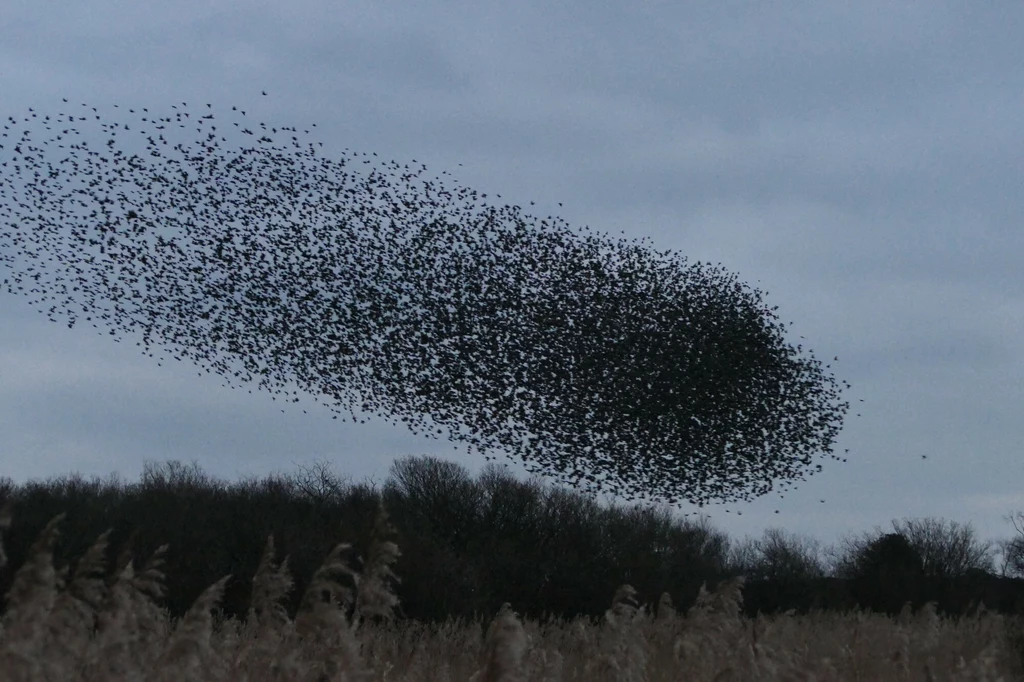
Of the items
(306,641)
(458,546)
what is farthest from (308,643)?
(458,546)

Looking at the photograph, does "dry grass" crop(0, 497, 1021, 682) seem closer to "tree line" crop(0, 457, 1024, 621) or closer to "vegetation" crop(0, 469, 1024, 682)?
"vegetation" crop(0, 469, 1024, 682)

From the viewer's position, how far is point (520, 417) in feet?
106

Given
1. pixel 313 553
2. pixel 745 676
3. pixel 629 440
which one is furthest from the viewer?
pixel 629 440

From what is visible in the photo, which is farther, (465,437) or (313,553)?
(465,437)

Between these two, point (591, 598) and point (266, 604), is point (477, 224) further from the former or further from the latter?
point (266, 604)

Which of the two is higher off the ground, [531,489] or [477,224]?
[477,224]

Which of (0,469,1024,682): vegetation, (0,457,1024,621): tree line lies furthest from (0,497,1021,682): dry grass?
(0,457,1024,621): tree line

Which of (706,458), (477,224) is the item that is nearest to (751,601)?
(706,458)

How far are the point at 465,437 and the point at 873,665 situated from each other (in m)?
21.7

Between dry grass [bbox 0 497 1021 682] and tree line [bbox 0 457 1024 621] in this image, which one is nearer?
dry grass [bbox 0 497 1021 682]

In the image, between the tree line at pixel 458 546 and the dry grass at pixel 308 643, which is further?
the tree line at pixel 458 546

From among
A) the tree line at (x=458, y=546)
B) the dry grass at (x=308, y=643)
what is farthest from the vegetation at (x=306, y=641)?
the tree line at (x=458, y=546)

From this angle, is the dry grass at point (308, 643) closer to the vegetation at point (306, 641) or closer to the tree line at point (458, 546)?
the vegetation at point (306, 641)

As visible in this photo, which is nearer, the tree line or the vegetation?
Answer: the vegetation
